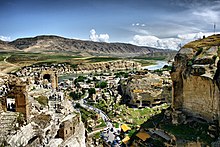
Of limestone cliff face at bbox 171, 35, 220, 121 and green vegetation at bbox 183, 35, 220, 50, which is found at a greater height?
green vegetation at bbox 183, 35, 220, 50

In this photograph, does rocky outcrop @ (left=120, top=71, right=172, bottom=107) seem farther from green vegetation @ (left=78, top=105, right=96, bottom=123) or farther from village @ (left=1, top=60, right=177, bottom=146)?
green vegetation @ (left=78, top=105, right=96, bottom=123)

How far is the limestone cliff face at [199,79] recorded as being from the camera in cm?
2261

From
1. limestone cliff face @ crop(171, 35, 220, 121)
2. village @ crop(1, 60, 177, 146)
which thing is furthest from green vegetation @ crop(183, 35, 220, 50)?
village @ crop(1, 60, 177, 146)

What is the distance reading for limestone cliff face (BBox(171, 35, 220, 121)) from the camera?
22609mm

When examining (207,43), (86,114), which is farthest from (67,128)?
(86,114)

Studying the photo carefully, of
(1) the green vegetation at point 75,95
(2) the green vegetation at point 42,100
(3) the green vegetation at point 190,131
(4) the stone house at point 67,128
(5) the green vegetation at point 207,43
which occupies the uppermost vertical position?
(5) the green vegetation at point 207,43

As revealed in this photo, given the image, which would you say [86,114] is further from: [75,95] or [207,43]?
[207,43]

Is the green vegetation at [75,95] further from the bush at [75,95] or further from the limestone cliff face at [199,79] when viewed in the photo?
the limestone cliff face at [199,79]

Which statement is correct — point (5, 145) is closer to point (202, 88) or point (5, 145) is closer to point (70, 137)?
point (70, 137)

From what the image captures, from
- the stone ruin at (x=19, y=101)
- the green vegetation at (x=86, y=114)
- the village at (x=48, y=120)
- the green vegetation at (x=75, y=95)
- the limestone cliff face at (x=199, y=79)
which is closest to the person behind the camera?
the village at (x=48, y=120)

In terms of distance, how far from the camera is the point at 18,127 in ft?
45.0

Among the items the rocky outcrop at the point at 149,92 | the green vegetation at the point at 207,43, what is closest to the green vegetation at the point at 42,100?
the green vegetation at the point at 207,43

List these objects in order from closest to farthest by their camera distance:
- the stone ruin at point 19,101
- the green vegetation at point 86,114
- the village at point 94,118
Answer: the village at point 94,118 < the stone ruin at point 19,101 < the green vegetation at point 86,114

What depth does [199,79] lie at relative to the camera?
24.0 m
